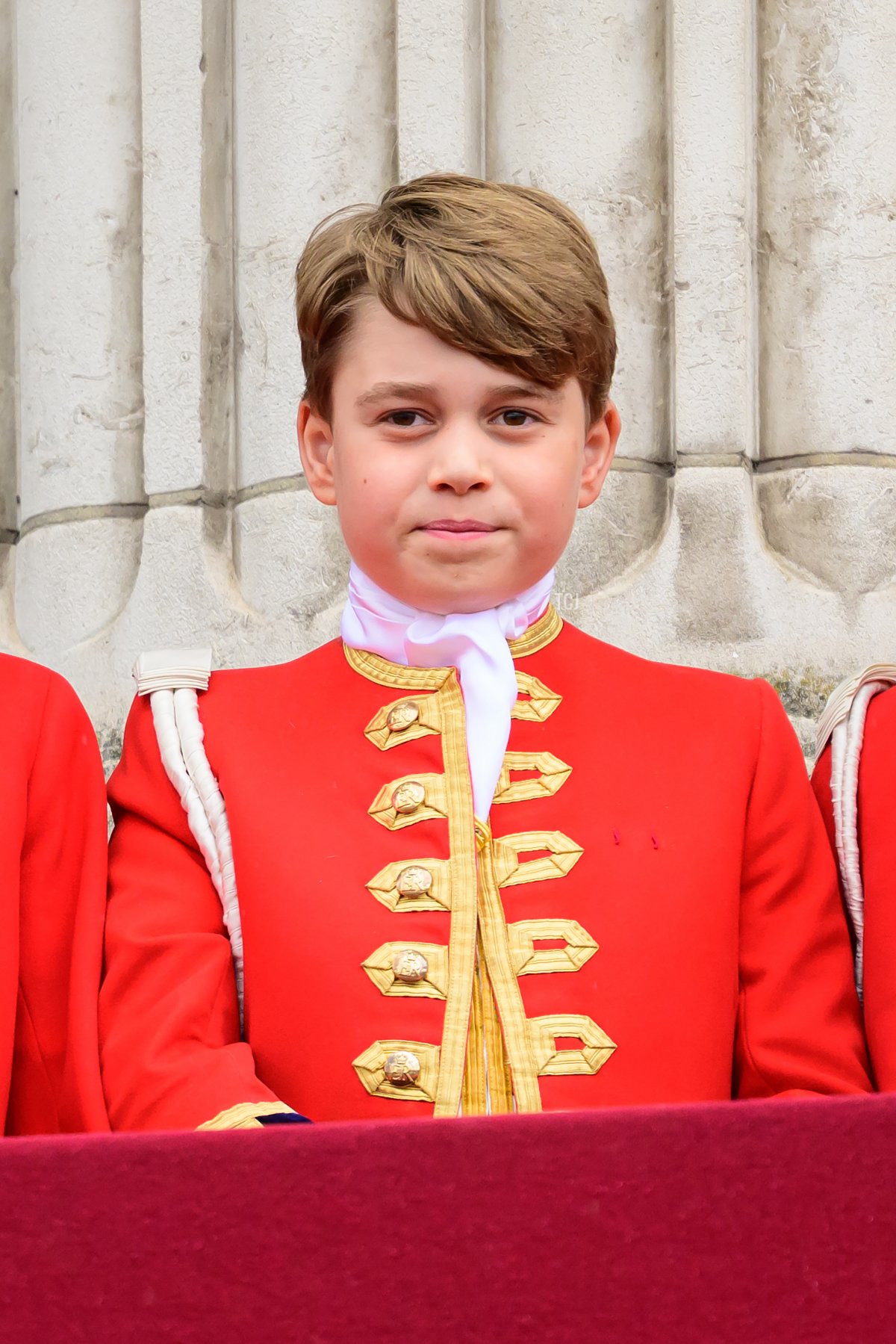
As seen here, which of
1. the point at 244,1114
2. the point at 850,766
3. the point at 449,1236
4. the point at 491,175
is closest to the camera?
the point at 449,1236

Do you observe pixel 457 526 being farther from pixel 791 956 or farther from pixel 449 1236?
pixel 449 1236

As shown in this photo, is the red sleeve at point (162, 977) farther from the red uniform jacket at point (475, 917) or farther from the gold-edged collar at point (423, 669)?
the gold-edged collar at point (423, 669)

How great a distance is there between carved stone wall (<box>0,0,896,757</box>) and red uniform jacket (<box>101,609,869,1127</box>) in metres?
0.58

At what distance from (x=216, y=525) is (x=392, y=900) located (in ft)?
2.90

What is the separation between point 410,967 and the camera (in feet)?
4.58

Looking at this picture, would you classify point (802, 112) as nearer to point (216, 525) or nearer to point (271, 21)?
point (271, 21)

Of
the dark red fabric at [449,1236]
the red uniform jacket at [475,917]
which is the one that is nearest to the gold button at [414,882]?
the red uniform jacket at [475,917]

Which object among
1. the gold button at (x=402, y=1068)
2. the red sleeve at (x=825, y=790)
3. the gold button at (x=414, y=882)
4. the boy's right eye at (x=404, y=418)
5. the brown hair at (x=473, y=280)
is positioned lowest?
the gold button at (x=402, y=1068)

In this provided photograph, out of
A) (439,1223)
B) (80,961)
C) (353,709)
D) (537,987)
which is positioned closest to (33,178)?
(353,709)

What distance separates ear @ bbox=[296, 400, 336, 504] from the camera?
159 cm

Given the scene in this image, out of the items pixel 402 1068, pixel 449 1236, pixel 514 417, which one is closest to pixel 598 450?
pixel 514 417

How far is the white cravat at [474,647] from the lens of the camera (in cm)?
150

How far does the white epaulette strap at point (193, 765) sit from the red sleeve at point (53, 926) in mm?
74

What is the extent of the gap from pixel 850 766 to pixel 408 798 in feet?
1.15
